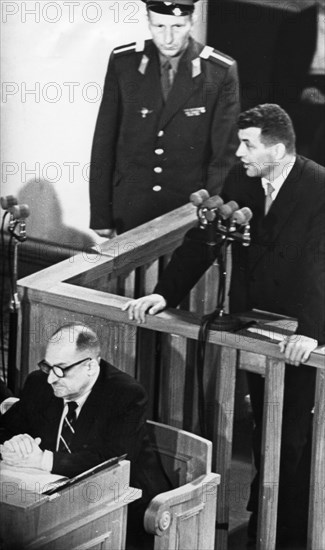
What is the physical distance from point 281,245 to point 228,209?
199mm

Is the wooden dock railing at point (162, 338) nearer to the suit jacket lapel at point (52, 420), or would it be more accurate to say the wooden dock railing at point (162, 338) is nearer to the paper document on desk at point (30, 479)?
the suit jacket lapel at point (52, 420)

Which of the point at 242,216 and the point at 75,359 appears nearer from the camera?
the point at 242,216

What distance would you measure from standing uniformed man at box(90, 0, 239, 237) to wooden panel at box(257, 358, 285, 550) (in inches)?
23.8


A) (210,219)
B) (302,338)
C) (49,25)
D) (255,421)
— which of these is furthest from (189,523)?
(49,25)

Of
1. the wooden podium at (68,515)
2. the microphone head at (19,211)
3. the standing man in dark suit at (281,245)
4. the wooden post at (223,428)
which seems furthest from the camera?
the microphone head at (19,211)

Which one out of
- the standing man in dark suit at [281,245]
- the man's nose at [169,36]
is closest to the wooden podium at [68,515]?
the standing man in dark suit at [281,245]

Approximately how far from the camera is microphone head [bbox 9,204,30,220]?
4.32m

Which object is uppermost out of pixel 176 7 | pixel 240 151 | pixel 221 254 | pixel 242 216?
pixel 176 7

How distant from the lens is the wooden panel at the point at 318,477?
13.5 feet

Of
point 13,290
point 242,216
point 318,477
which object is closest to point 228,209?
point 242,216

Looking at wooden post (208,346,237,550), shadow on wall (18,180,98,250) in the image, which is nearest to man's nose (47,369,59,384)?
shadow on wall (18,180,98,250)

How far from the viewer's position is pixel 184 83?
163 inches

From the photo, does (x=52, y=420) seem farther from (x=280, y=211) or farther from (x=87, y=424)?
(x=280, y=211)

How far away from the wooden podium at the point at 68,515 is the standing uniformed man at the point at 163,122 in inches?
31.8
